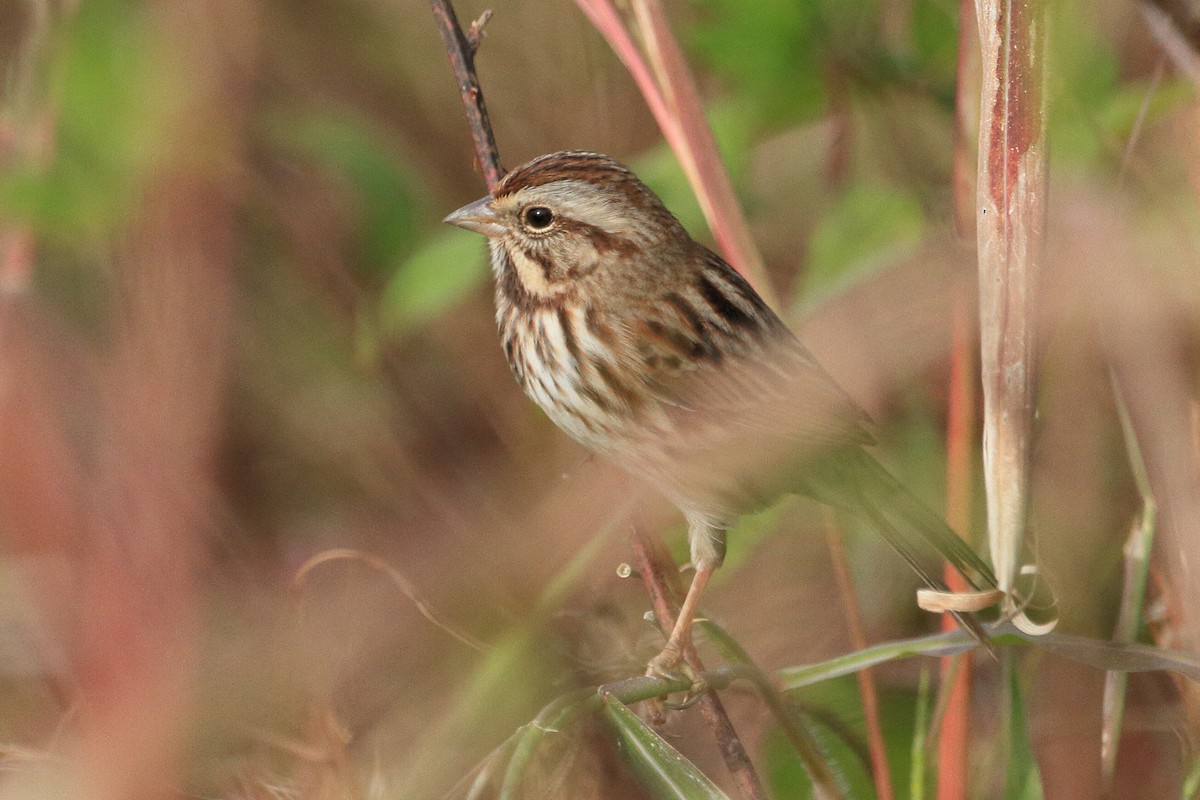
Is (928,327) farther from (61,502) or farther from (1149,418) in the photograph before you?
(61,502)

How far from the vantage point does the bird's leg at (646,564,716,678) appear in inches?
81.6

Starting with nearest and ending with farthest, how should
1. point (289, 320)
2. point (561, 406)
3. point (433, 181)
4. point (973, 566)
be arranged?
point (973, 566)
point (561, 406)
point (289, 320)
point (433, 181)

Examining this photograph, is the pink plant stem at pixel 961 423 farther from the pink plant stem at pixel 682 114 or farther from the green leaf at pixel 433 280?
the green leaf at pixel 433 280

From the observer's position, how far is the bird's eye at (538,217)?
2.31m

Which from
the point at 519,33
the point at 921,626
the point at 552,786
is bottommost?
the point at 921,626

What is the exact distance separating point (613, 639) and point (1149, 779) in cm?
142

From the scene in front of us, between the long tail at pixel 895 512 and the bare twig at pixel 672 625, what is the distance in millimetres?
321

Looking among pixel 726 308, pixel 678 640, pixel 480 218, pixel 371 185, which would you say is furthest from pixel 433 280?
pixel 678 640

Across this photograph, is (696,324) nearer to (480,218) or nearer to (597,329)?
(597,329)

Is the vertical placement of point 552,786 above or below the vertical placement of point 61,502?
below

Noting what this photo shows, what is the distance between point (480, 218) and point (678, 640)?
2.58 feet

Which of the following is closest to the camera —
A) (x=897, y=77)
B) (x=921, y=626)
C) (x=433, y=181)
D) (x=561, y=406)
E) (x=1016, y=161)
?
(x=1016, y=161)

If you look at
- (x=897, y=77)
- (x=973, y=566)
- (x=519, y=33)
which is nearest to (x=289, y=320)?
(x=519, y=33)

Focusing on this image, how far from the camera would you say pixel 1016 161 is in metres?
1.64
